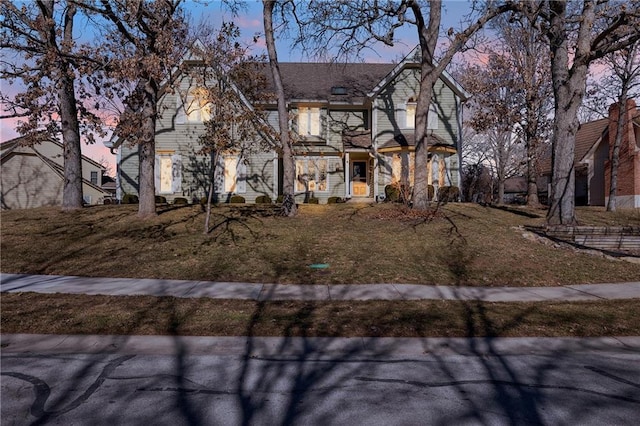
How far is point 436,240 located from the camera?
12.8m

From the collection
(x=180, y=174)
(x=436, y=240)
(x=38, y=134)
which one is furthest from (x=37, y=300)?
(x=180, y=174)

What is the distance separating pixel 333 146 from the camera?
2572 centimetres

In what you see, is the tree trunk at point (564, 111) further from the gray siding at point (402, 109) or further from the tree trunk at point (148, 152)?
the tree trunk at point (148, 152)

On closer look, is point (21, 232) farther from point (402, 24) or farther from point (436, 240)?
point (402, 24)

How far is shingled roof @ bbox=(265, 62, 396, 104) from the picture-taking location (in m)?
25.9

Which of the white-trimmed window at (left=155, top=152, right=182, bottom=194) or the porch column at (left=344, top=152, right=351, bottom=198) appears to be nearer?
the white-trimmed window at (left=155, top=152, right=182, bottom=194)

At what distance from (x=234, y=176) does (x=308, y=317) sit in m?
18.4

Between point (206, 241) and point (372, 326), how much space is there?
7.50 meters

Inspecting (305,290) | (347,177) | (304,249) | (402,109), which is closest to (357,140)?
(347,177)

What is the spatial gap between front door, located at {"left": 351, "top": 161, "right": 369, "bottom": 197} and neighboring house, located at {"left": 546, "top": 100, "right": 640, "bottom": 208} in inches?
588

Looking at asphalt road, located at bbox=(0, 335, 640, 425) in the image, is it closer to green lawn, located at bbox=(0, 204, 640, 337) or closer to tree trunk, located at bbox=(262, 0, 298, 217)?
green lawn, located at bbox=(0, 204, 640, 337)

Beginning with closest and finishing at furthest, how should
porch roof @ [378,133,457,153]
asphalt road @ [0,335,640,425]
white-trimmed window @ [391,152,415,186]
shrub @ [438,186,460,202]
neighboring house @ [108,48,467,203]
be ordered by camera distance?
asphalt road @ [0,335,640,425] → porch roof @ [378,133,457,153] → shrub @ [438,186,460,202] → white-trimmed window @ [391,152,415,186] → neighboring house @ [108,48,467,203]

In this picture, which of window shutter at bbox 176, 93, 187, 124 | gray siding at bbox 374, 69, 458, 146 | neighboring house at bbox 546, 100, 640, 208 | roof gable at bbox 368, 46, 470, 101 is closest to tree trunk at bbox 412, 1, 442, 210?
roof gable at bbox 368, 46, 470, 101

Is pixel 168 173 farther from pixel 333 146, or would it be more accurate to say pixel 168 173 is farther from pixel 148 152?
pixel 333 146
